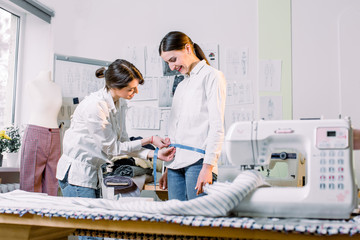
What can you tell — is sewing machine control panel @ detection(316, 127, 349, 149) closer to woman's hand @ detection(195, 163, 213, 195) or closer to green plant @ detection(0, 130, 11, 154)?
woman's hand @ detection(195, 163, 213, 195)

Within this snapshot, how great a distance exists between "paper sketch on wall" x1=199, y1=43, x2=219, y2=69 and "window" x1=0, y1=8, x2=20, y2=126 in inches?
67.9

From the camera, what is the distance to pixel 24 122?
3658 millimetres

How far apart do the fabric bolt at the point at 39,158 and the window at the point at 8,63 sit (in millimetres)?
739

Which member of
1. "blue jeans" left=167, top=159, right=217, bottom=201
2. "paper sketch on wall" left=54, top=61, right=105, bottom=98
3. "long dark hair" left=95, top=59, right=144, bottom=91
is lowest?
"blue jeans" left=167, top=159, right=217, bottom=201

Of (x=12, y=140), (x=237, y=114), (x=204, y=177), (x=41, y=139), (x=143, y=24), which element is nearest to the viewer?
(x=204, y=177)

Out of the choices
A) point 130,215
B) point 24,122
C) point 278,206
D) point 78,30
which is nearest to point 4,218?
point 130,215

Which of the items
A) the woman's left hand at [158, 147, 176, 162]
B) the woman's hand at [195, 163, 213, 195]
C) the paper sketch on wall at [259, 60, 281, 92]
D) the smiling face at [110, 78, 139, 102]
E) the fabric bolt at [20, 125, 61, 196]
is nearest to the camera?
the woman's hand at [195, 163, 213, 195]

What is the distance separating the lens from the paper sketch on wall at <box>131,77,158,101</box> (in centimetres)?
369

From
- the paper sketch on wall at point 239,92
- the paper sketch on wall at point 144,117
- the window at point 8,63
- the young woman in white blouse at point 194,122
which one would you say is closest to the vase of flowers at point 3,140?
the window at point 8,63

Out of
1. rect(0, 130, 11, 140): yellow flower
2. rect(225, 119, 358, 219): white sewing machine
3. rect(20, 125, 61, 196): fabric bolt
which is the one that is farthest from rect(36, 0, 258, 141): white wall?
rect(225, 119, 358, 219): white sewing machine

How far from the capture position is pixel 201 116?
1838 millimetres

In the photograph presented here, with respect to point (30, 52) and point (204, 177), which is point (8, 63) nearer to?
point (30, 52)

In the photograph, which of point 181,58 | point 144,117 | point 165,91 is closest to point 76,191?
point 181,58

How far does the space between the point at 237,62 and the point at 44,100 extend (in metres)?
1.65
